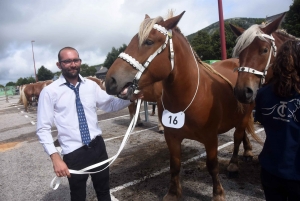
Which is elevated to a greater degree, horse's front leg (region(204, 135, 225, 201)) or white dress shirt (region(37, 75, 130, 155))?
white dress shirt (region(37, 75, 130, 155))

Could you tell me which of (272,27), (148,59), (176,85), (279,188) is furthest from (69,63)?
(272,27)

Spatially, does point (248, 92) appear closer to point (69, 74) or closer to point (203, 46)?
point (69, 74)

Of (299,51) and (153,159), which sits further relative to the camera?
(153,159)

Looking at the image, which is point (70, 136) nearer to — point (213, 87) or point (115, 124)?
point (213, 87)

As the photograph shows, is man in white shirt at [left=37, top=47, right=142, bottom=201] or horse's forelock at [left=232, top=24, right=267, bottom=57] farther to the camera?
horse's forelock at [left=232, top=24, right=267, bottom=57]

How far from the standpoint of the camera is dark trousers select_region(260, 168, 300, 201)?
1562mm

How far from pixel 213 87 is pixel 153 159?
7.58 feet

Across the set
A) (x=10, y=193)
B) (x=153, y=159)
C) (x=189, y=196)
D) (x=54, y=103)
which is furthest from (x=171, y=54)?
(x=10, y=193)

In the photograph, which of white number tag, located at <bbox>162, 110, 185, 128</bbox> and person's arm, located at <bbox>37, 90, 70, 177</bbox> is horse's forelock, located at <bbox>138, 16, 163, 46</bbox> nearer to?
white number tag, located at <bbox>162, 110, 185, 128</bbox>

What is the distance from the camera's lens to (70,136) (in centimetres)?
218

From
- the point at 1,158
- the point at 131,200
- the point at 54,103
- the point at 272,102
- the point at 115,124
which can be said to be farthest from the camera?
the point at 115,124

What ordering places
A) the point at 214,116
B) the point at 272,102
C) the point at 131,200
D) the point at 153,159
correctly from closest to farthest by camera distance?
1. the point at 272,102
2. the point at 214,116
3. the point at 131,200
4. the point at 153,159

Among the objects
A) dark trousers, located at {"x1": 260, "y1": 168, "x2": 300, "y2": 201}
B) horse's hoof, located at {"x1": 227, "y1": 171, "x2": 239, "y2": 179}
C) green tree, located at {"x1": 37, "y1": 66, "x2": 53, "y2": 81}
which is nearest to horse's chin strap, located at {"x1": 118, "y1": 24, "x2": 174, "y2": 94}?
dark trousers, located at {"x1": 260, "y1": 168, "x2": 300, "y2": 201}

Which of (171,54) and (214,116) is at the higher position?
(171,54)
